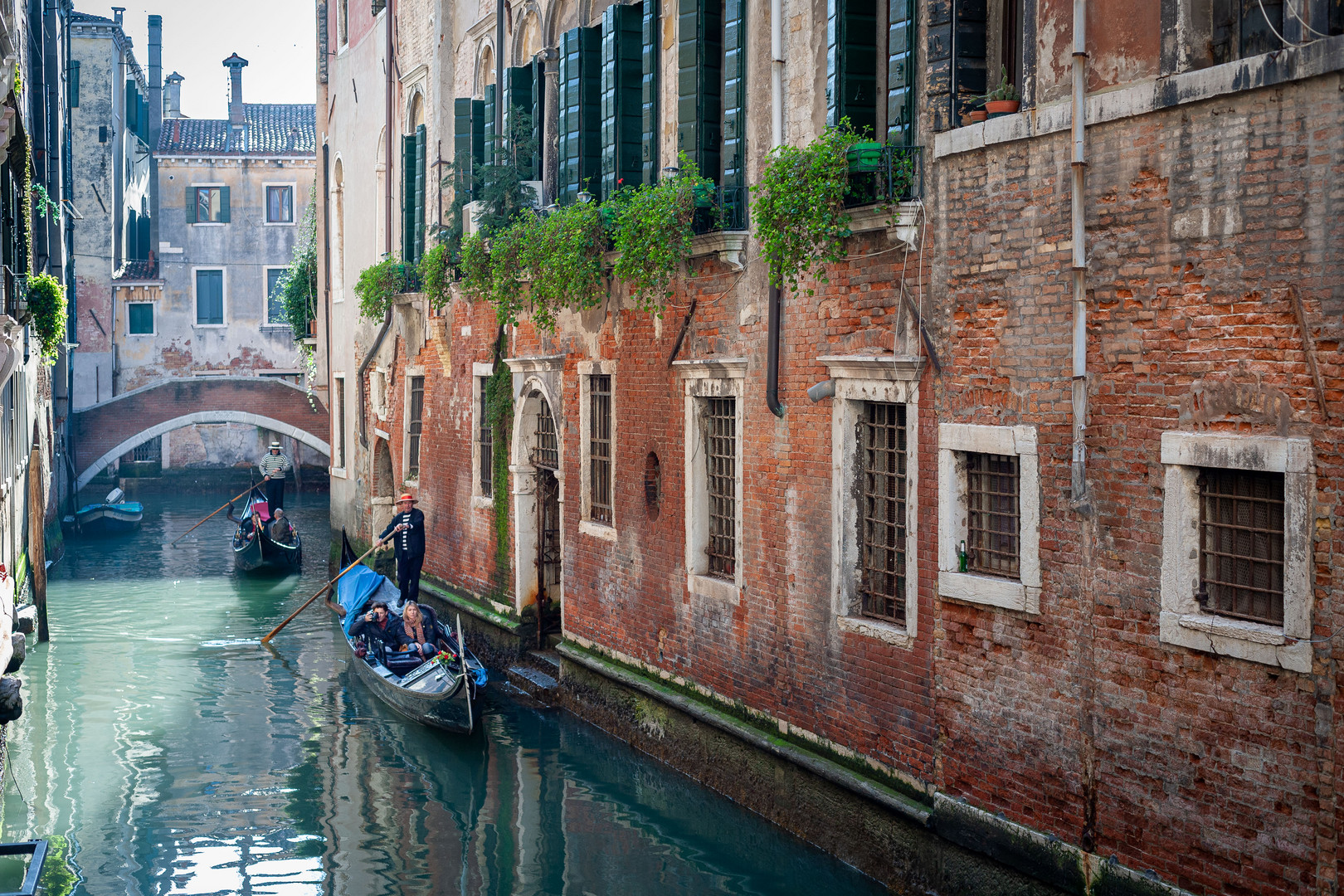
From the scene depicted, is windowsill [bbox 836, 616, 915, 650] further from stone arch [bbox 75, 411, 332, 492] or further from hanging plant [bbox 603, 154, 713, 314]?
stone arch [bbox 75, 411, 332, 492]

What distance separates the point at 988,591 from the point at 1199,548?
1193 mm

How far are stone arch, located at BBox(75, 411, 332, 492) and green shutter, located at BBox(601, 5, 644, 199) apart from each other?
1775 centimetres

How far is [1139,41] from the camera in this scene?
5.90m

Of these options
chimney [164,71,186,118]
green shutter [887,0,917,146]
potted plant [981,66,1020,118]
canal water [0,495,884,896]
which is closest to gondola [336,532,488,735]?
canal water [0,495,884,896]

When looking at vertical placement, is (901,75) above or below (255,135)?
below

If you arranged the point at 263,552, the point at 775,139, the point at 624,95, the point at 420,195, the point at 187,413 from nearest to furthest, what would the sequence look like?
the point at 775,139 → the point at 624,95 → the point at 420,195 → the point at 263,552 → the point at 187,413

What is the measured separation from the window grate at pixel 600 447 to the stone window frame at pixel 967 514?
14.2ft

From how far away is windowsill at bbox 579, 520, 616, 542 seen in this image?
35.6 ft

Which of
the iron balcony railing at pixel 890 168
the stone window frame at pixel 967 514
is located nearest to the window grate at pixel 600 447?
the iron balcony railing at pixel 890 168

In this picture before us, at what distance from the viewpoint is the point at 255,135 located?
106 ft

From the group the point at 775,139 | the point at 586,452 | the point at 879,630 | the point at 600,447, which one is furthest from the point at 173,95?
the point at 879,630

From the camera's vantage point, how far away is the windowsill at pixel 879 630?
743cm

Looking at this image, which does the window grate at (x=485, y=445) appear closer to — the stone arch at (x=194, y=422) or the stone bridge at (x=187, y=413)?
the stone bridge at (x=187, y=413)

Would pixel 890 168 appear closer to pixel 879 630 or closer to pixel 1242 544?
pixel 879 630
